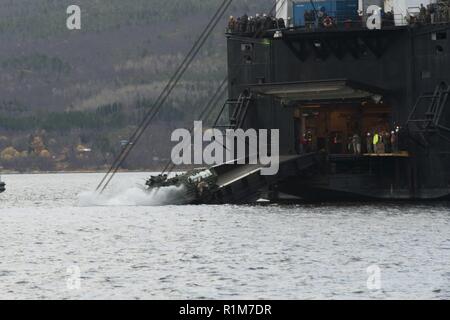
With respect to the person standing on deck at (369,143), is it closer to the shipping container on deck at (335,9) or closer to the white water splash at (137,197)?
the shipping container on deck at (335,9)

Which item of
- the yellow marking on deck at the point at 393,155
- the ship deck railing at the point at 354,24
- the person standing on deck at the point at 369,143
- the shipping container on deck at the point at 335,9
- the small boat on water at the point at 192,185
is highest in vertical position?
the shipping container on deck at the point at 335,9

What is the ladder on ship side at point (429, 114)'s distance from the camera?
67188mm

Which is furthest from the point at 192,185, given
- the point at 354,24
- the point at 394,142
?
the point at 354,24

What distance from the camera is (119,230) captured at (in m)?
62.6

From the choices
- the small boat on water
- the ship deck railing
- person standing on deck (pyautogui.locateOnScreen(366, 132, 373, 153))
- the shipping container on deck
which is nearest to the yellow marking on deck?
person standing on deck (pyautogui.locateOnScreen(366, 132, 373, 153))

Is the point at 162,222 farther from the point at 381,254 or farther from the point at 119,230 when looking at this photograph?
the point at 381,254

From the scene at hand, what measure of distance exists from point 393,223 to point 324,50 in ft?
45.3

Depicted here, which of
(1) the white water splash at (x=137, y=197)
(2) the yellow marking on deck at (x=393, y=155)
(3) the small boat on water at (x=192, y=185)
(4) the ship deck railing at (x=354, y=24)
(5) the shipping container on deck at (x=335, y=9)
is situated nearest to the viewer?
(3) the small boat on water at (x=192, y=185)

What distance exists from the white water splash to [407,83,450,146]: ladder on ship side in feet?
39.2

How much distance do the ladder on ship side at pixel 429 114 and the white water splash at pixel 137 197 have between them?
11.9 m

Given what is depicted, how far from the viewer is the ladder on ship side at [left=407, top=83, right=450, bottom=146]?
220ft

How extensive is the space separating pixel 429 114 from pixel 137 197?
50.6 feet

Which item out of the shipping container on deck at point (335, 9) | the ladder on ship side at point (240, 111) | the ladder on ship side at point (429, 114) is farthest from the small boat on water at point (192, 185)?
the shipping container on deck at point (335, 9)
